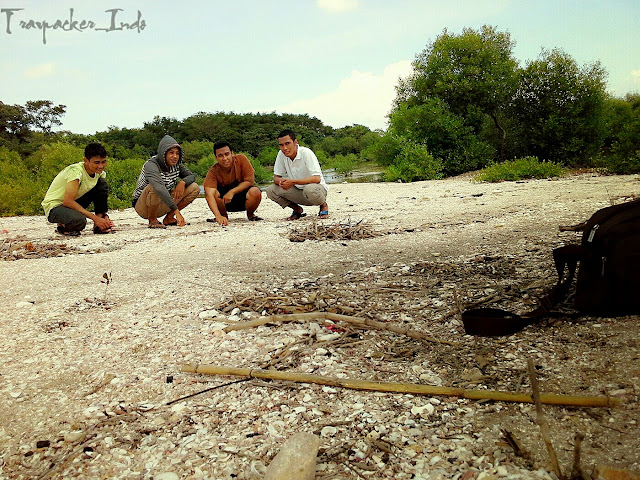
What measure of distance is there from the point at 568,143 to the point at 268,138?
1147 inches

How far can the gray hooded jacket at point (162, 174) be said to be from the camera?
6230 millimetres

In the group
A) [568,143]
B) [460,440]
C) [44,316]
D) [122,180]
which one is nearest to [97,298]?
[44,316]

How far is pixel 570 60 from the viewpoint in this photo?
1306 cm

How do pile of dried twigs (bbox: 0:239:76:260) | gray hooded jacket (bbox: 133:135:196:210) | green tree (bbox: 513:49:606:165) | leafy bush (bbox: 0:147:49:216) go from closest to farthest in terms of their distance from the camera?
pile of dried twigs (bbox: 0:239:76:260)
gray hooded jacket (bbox: 133:135:196:210)
leafy bush (bbox: 0:147:49:216)
green tree (bbox: 513:49:606:165)

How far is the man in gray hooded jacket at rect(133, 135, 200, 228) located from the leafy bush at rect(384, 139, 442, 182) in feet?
27.0

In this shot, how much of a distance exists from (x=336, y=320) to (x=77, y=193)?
17.2 ft

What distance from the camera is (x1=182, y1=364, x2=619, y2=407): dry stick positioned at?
140 centimetres

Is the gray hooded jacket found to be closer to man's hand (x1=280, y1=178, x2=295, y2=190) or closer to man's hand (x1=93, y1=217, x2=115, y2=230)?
man's hand (x1=93, y1=217, x2=115, y2=230)

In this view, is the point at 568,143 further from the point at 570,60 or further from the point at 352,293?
the point at 352,293

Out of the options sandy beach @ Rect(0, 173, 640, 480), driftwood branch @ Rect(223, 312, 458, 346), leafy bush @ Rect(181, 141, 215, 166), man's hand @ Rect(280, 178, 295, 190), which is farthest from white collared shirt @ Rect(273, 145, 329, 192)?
leafy bush @ Rect(181, 141, 215, 166)

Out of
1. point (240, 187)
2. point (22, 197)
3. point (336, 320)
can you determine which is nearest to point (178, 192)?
point (240, 187)

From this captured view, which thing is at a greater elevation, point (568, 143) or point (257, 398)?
point (568, 143)

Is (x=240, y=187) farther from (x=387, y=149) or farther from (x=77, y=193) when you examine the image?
(x=387, y=149)

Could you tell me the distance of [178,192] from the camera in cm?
669
